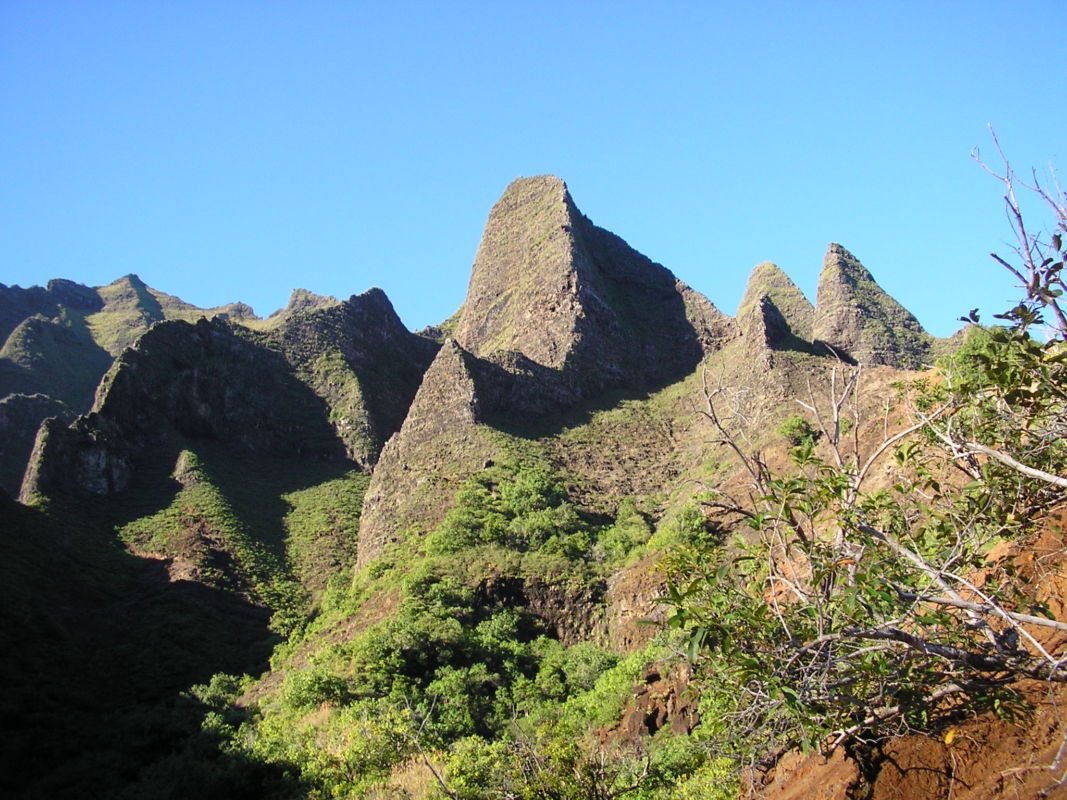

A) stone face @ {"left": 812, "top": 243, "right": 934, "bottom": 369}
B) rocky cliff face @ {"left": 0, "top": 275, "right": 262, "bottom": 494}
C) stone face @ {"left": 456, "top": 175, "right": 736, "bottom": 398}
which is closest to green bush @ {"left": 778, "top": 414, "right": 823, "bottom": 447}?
stone face @ {"left": 812, "top": 243, "right": 934, "bottom": 369}

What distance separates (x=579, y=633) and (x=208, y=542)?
25.4m

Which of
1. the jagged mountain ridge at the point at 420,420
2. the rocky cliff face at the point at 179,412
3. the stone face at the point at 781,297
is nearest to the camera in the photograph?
the jagged mountain ridge at the point at 420,420

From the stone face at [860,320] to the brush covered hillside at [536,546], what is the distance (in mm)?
453

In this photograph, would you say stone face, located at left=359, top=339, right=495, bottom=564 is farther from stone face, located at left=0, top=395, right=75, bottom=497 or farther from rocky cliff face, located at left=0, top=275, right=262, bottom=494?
rocky cliff face, located at left=0, top=275, right=262, bottom=494

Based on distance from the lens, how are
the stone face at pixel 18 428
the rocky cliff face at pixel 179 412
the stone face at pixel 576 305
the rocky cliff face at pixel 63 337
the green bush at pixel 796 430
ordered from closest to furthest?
the green bush at pixel 796 430, the rocky cliff face at pixel 179 412, the stone face at pixel 576 305, the stone face at pixel 18 428, the rocky cliff face at pixel 63 337

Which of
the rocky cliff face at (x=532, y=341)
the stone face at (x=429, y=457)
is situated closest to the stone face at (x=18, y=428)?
the stone face at (x=429, y=457)

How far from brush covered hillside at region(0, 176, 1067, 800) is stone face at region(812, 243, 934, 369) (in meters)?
0.45

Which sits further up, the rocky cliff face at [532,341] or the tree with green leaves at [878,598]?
the rocky cliff face at [532,341]

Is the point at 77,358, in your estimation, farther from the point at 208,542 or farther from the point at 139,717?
the point at 139,717

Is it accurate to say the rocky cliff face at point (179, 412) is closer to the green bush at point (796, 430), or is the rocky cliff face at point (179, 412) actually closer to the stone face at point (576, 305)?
the stone face at point (576, 305)

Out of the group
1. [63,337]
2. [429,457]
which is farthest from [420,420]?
[63,337]

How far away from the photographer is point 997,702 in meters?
8.55

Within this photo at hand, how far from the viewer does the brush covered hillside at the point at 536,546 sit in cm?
841

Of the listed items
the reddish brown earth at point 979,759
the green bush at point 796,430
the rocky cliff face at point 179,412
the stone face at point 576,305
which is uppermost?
the stone face at point 576,305
